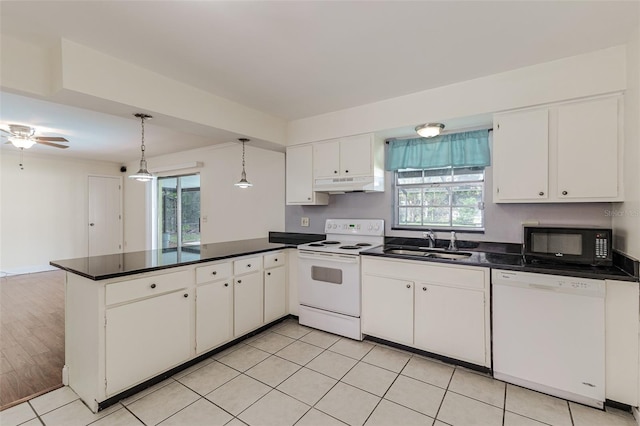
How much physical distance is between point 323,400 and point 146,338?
1.33 metres

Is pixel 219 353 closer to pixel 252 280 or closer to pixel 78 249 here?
pixel 252 280

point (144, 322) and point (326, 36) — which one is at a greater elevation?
point (326, 36)

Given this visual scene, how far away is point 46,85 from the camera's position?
1986 mm

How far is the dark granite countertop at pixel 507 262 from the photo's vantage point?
1.90m

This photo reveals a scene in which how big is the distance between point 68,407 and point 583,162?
3.98 meters

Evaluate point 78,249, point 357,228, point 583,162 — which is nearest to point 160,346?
point 357,228

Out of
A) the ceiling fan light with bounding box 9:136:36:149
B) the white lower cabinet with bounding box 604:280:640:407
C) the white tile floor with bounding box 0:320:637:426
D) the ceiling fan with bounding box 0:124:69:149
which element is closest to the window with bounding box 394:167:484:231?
the white lower cabinet with bounding box 604:280:640:407

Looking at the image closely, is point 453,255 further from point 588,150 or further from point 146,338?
point 146,338

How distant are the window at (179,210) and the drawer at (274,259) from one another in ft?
8.61

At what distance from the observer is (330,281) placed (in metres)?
3.06

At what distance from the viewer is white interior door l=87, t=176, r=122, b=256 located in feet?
21.3

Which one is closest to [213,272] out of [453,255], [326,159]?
[326,159]

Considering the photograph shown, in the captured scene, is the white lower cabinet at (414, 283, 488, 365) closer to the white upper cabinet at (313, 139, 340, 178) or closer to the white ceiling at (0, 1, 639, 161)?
the white upper cabinet at (313, 139, 340, 178)

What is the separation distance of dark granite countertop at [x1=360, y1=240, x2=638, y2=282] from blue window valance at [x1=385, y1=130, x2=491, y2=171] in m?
0.81
